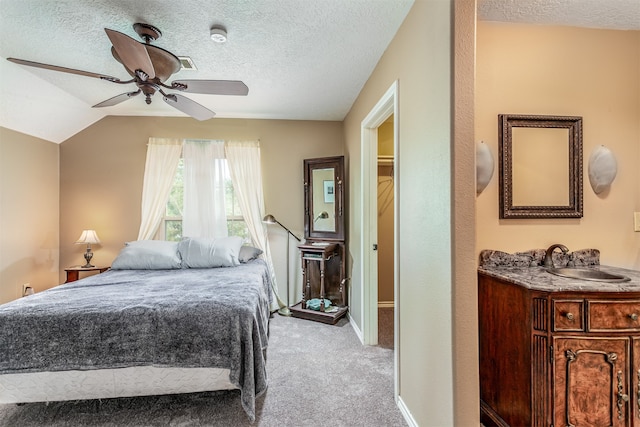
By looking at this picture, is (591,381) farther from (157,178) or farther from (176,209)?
(157,178)

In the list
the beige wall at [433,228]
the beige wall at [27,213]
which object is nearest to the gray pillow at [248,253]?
the beige wall at [433,228]

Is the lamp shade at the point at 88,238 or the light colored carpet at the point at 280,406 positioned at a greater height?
the lamp shade at the point at 88,238

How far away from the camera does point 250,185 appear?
398 centimetres

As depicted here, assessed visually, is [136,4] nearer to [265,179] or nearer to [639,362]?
[265,179]

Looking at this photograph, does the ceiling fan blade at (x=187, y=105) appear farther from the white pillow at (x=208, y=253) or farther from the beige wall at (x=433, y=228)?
the beige wall at (x=433, y=228)

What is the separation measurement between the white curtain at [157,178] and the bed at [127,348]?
1909 millimetres

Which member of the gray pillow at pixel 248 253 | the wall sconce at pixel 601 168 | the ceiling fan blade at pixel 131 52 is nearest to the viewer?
the ceiling fan blade at pixel 131 52

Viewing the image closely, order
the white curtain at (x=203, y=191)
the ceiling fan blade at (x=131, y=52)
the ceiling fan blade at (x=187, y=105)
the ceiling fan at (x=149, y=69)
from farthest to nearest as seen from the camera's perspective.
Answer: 1. the white curtain at (x=203, y=191)
2. the ceiling fan blade at (x=187, y=105)
3. the ceiling fan at (x=149, y=69)
4. the ceiling fan blade at (x=131, y=52)

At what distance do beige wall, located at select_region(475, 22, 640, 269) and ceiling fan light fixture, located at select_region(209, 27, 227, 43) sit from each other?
1703mm

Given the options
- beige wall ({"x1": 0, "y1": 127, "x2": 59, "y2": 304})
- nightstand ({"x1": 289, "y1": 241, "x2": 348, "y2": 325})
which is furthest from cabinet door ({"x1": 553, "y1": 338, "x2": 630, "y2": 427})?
beige wall ({"x1": 0, "y1": 127, "x2": 59, "y2": 304})

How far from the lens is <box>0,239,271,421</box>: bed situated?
5.76 ft

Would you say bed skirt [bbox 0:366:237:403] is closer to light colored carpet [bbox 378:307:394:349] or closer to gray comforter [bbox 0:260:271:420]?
gray comforter [bbox 0:260:271:420]

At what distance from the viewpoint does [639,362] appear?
1.43 metres

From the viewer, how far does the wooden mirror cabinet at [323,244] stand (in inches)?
141
